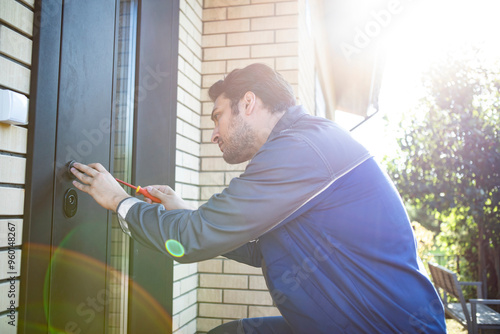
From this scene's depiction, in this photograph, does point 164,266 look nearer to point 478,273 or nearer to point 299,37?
point 299,37

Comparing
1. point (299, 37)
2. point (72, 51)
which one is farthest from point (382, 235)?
point (299, 37)

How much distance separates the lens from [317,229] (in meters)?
1.42

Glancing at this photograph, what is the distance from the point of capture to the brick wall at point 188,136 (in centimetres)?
248

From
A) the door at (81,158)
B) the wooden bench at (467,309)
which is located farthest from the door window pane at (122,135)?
the wooden bench at (467,309)

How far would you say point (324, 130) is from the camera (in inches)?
57.6

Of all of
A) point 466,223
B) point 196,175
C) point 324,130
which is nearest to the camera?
point 324,130

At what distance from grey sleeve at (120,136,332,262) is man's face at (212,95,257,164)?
1.55ft

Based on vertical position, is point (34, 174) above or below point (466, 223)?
above

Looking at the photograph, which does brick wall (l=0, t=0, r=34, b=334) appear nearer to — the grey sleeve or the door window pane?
the grey sleeve

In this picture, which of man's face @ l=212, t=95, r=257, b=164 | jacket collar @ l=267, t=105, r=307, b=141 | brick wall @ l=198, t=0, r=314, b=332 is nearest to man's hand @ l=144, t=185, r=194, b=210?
man's face @ l=212, t=95, r=257, b=164

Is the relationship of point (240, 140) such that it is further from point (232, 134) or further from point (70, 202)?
point (70, 202)

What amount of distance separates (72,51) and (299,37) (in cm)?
175

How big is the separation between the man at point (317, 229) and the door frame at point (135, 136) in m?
0.17

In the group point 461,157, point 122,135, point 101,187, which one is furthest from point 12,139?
point 461,157
